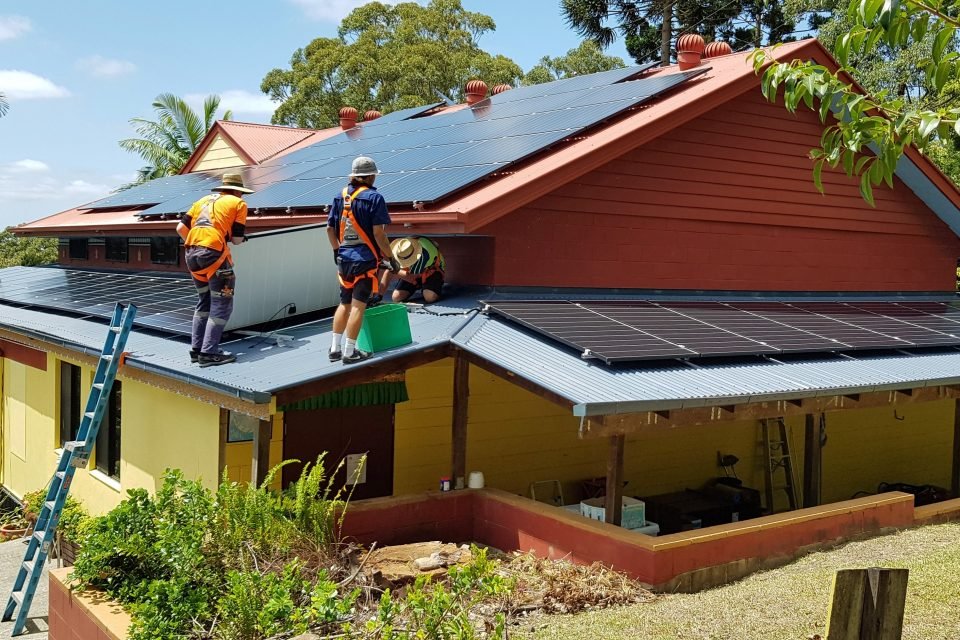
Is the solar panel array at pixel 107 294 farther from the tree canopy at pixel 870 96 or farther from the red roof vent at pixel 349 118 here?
the tree canopy at pixel 870 96

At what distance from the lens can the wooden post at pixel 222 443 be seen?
9109 mm

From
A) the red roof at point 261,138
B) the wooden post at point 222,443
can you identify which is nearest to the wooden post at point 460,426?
the wooden post at point 222,443

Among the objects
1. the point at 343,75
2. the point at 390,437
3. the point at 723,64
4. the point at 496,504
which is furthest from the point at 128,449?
the point at 343,75

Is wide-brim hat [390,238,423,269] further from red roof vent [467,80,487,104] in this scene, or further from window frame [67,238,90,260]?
window frame [67,238,90,260]

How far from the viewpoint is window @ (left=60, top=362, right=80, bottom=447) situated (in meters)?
Answer: 13.3

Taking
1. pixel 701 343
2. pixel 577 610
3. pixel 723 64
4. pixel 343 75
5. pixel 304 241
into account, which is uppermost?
pixel 343 75

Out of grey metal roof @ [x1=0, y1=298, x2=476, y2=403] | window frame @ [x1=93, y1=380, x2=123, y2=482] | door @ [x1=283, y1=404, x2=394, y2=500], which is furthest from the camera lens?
window frame @ [x1=93, y1=380, x2=123, y2=482]

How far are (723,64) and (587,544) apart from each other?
8255mm

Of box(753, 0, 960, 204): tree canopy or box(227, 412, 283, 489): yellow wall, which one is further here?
box(227, 412, 283, 489): yellow wall

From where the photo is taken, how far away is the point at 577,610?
7.23 metres

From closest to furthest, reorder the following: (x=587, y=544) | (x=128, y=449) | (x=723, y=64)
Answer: (x=587, y=544)
(x=128, y=449)
(x=723, y=64)

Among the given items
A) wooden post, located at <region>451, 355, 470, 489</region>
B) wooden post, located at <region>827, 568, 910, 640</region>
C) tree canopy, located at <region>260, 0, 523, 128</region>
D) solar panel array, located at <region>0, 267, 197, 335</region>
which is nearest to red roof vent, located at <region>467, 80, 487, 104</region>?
solar panel array, located at <region>0, 267, 197, 335</region>

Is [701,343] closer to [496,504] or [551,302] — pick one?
[551,302]

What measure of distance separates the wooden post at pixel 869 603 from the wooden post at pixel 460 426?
6307 mm
